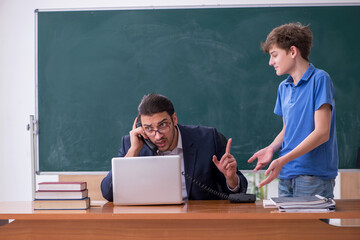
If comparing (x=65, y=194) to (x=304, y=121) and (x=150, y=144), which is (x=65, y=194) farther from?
(x=304, y=121)

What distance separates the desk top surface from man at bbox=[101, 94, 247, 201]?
0.27 metres

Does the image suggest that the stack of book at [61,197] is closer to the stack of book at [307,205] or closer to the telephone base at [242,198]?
the telephone base at [242,198]

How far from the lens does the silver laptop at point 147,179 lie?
189 cm

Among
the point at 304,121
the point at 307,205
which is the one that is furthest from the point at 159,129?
the point at 307,205

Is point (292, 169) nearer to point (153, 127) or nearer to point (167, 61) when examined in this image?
point (153, 127)

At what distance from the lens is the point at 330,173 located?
212 centimetres

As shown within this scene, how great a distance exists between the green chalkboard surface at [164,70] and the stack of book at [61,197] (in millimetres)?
1594

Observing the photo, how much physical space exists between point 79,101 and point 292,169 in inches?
80.2

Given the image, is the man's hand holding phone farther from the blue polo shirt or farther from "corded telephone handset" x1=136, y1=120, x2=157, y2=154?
the blue polo shirt

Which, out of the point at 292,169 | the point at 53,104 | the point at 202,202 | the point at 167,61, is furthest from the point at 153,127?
the point at 53,104

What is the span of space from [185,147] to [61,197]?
0.83 meters

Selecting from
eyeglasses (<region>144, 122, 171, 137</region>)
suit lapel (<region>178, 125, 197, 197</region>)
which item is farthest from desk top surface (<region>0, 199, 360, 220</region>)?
eyeglasses (<region>144, 122, 171, 137</region>)

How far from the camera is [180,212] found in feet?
5.62

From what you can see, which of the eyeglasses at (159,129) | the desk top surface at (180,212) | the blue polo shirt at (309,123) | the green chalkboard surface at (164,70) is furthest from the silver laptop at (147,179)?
the green chalkboard surface at (164,70)
